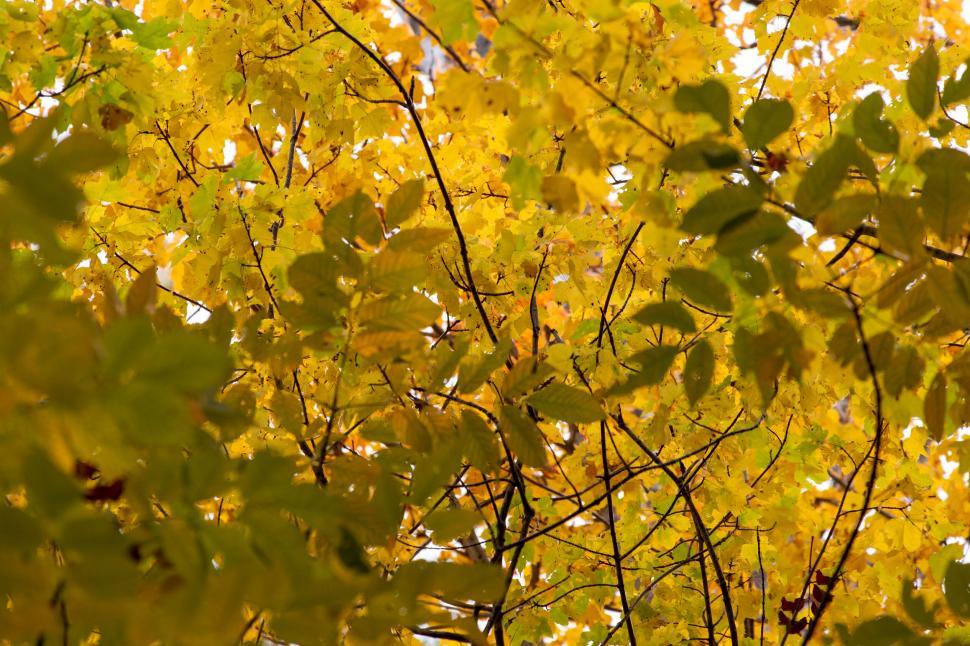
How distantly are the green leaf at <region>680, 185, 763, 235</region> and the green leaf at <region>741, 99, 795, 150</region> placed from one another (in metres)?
0.08

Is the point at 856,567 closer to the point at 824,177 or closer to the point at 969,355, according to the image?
the point at 969,355

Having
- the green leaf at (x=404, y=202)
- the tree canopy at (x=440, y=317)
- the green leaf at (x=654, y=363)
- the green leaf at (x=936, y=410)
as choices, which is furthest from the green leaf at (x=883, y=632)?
the green leaf at (x=404, y=202)

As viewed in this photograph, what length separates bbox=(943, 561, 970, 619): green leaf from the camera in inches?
38.7

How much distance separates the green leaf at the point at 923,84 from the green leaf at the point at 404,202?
1.98 feet

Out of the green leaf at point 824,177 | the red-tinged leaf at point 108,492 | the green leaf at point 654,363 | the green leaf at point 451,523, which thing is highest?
the green leaf at point 824,177

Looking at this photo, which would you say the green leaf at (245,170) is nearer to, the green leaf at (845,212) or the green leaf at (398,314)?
the green leaf at (398,314)

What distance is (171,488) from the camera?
2.51ft

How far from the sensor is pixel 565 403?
1139 millimetres

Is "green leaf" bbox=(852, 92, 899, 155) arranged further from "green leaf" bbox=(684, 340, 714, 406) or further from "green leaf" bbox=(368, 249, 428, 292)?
"green leaf" bbox=(368, 249, 428, 292)

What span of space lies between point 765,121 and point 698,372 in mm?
319

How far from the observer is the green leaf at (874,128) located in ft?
3.12

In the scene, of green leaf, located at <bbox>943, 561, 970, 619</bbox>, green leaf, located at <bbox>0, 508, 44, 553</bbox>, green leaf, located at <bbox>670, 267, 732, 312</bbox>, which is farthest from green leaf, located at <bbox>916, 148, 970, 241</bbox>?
green leaf, located at <bbox>0, 508, 44, 553</bbox>

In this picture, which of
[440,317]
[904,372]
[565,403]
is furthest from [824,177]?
[440,317]

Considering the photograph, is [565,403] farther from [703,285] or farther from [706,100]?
[706,100]
